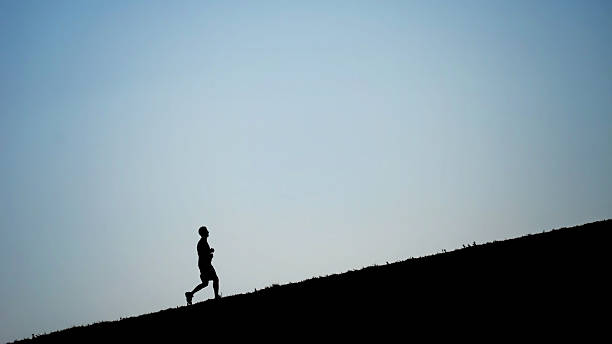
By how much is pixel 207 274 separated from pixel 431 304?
761 centimetres

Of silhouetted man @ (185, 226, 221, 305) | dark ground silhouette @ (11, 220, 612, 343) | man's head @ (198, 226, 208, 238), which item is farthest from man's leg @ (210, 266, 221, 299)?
dark ground silhouette @ (11, 220, 612, 343)

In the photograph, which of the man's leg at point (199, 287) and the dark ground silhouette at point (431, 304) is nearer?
the dark ground silhouette at point (431, 304)

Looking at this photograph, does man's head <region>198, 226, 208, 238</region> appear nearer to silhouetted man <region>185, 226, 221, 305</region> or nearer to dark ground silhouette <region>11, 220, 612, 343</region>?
silhouetted man <region>185, 226, 221, 305</region>

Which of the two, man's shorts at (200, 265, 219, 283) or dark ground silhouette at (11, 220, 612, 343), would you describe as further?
man's shorts at (200, 265, 219, 283)

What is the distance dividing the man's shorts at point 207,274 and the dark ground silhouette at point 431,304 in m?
2.08

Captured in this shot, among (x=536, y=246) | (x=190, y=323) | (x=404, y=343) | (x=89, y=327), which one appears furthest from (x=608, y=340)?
(x=89, y=327)

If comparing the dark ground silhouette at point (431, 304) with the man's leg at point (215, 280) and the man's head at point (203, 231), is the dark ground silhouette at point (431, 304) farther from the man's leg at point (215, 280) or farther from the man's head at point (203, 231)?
the man's head at point (203, 231)

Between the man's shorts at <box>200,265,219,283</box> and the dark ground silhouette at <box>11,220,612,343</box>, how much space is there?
2082mm

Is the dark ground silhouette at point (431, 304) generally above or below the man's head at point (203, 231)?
below

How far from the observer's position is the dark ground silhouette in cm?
801

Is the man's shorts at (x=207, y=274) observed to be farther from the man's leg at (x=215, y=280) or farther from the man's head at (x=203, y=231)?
the man's head at (x=203, y=231)

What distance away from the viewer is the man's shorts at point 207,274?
48.0ft

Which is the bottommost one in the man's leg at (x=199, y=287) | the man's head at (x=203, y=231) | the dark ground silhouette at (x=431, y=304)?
the dark ground silhouette at (x=431, y=304)

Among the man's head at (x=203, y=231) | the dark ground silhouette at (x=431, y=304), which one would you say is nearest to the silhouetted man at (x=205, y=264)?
the man's head at (x=203, y=231)
